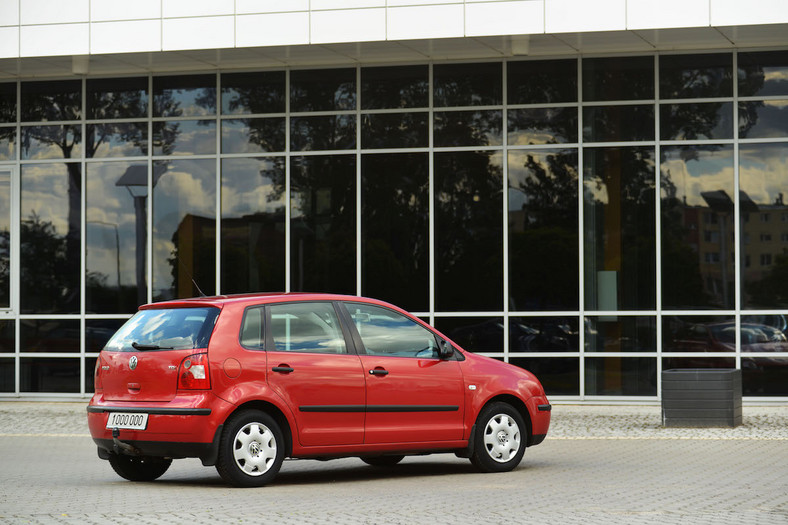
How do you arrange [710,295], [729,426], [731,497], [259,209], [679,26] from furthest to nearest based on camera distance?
[259,209] < [710,295] < [679,26] < [729,426] < [731,497]

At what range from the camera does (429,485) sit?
33.2ft

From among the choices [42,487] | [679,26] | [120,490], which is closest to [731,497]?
[120,490]

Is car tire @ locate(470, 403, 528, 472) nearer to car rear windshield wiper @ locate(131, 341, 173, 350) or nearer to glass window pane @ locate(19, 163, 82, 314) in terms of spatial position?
car rear windshield wiper @ locate(131, 341, 173, 350)

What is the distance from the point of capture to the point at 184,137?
20.5m

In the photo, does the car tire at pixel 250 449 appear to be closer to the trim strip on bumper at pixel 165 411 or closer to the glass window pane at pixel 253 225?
the trim strip on bumper at pixel 165 411

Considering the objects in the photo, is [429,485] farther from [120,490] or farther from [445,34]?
[445,34]

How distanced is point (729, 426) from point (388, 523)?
8615 millimetres

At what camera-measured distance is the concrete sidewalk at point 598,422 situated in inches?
585

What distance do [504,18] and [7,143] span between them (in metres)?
8.66

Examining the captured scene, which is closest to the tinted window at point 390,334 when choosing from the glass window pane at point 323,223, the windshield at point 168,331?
the windshield at point 168,331

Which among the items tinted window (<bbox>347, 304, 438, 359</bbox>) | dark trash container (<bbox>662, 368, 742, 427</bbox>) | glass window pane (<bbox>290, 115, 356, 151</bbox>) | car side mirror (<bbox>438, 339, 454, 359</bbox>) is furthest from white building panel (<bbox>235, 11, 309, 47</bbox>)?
car side mirror (<bbox>438, 339, 454, 359</bbox>)

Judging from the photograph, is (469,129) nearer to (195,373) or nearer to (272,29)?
(272,29)

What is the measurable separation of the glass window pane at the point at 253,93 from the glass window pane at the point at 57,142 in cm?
252

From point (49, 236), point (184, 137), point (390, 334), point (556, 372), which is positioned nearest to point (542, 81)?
point (556, 372)
